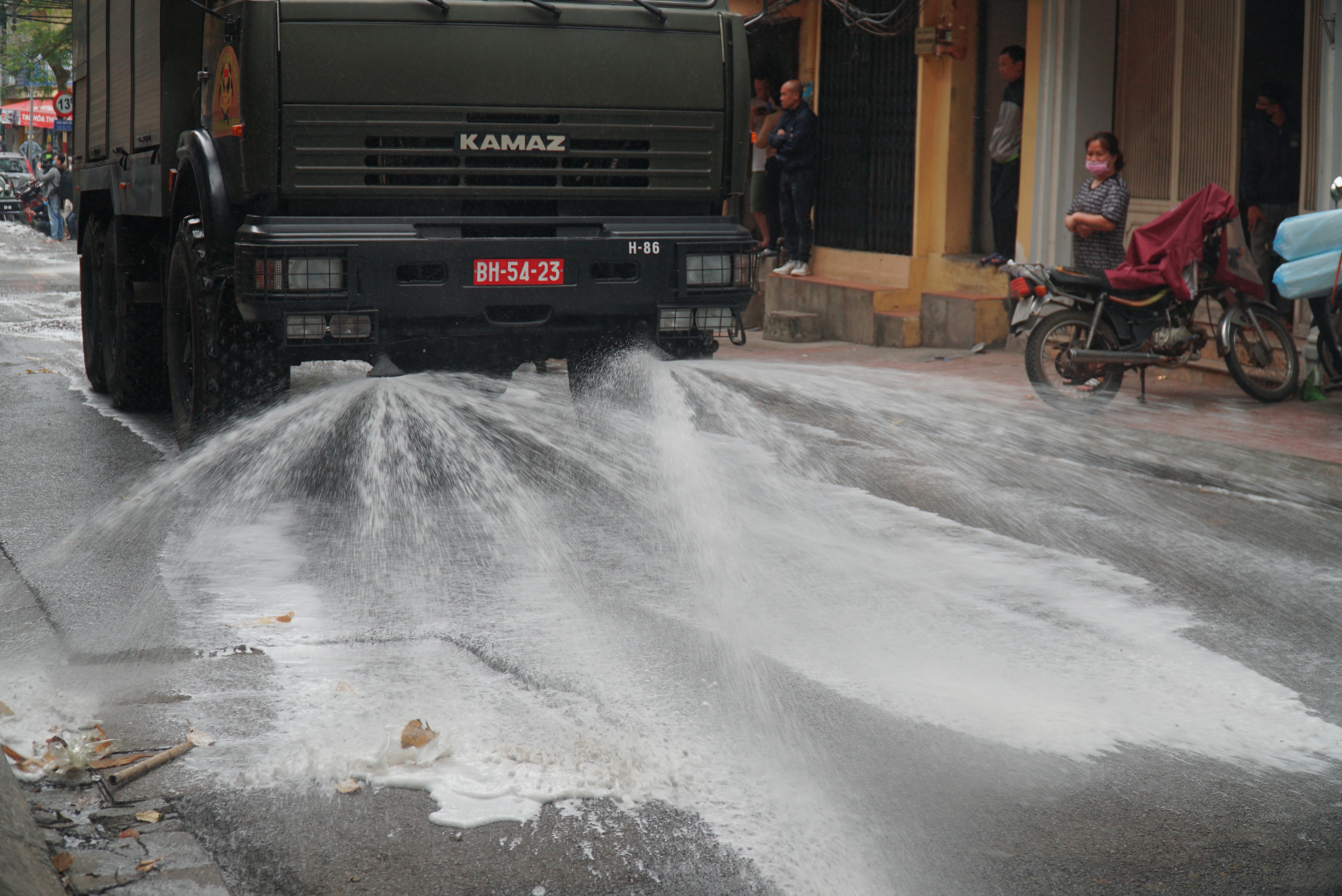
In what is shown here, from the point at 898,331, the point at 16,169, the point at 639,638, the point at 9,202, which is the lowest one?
the point at 639,638

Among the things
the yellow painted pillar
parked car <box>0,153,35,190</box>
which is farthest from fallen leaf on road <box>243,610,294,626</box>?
parked car <box>0,153,35,190</box>

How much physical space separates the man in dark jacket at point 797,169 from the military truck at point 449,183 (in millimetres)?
7878

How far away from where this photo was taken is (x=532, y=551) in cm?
566

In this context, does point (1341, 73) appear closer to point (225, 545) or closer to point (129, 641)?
point (225, 545)

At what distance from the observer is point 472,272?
670cm

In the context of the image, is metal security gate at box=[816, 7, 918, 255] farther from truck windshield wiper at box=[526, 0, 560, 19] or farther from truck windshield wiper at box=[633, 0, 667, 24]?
truck windshield wiper at box=[526, 0, 560, 19]

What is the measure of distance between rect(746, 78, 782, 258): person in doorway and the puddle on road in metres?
9.21

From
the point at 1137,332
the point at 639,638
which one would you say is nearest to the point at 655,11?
the point at 639,638

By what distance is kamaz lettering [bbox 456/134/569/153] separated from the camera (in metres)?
6.73

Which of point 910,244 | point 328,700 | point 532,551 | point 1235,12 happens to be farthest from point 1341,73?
point 328,700

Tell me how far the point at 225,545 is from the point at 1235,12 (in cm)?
871

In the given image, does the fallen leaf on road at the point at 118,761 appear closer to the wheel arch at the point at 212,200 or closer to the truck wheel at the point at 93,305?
the wheel arch at the point at 212,200

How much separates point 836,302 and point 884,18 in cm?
278

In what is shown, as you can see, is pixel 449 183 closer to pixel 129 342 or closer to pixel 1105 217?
pixel 129 342
